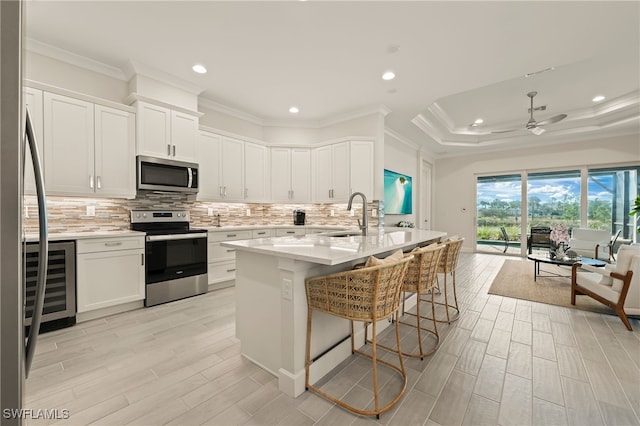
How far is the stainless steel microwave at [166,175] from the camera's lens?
335 cm

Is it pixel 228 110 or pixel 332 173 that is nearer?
pixel 228 110

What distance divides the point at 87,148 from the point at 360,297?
11.4ft

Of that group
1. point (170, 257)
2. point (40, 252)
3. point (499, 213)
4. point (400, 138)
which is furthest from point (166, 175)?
point (499, 213)

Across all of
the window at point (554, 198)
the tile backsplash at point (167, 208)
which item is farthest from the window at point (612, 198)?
the tile backsplash at point (167, 208)

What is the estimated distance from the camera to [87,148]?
3012 millimetres

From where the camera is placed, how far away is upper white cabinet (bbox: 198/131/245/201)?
4.16 metres

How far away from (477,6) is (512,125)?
479cm

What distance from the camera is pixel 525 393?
1.73m

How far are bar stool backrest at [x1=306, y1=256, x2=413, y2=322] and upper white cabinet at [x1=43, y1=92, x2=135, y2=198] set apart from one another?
2.97 meters

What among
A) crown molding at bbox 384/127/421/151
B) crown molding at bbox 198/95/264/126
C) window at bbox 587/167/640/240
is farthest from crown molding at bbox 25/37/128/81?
window at bbox 587/167/640/240

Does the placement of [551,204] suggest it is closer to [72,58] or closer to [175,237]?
[175,237]

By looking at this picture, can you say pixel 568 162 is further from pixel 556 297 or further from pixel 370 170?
pixel 370 170

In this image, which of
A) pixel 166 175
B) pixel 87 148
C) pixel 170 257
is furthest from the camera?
pixel 166 175

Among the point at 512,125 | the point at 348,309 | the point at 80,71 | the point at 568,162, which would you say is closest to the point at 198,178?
the point at 80,71
